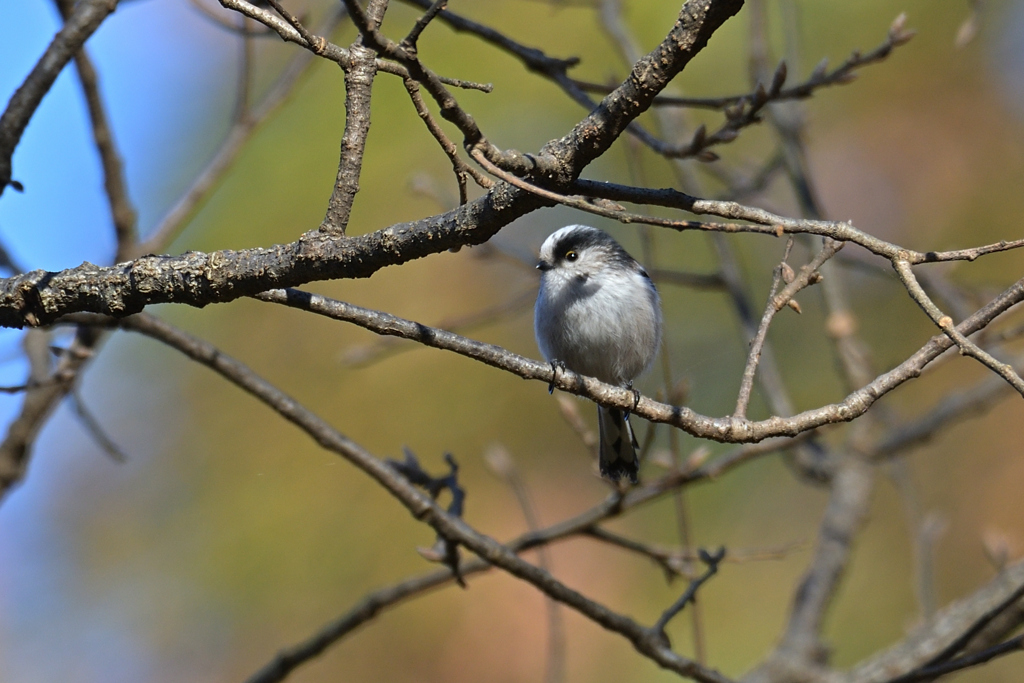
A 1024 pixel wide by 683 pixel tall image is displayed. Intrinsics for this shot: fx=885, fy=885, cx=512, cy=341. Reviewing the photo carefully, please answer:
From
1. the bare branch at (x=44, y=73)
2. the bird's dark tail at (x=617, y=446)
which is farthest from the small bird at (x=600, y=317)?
the bare branch at (x=44, y=73)

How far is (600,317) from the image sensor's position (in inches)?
156

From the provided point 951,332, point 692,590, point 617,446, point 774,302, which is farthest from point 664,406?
point 617,446

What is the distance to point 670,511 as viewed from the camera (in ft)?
18.2

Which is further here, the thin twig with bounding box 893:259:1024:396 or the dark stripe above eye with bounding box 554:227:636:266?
the dark stripe above eye with bounding box 554:227:636:266

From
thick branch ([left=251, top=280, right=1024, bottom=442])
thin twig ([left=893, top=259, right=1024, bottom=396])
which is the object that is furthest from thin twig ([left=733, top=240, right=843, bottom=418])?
thin twig ([left=893, top=259, right=1024, bottom=396])

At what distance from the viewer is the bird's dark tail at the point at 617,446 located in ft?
11.9

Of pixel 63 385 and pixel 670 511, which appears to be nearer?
pixel 63 385

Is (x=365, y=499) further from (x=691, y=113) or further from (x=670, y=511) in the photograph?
(x=691, y=113)

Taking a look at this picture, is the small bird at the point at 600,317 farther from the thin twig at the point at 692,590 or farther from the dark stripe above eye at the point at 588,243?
the thin twig at the point at 692,590

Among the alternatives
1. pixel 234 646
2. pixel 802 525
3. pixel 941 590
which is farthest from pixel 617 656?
pixel 234 646

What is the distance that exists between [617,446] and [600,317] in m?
0.58

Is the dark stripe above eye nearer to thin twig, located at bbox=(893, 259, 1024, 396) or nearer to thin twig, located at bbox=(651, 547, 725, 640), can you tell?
thin twig, located at bbox=(651, 547, 725, 640)

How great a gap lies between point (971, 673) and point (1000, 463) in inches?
49.2

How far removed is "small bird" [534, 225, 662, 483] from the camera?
3.96m
